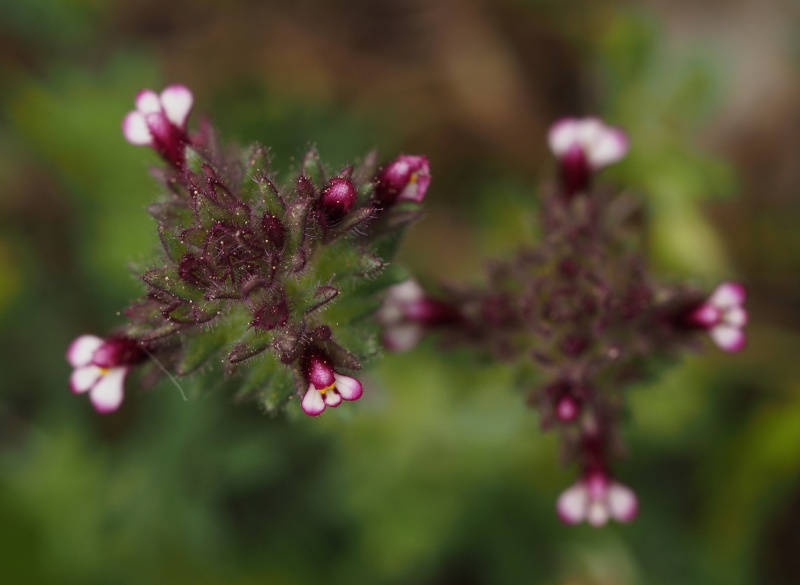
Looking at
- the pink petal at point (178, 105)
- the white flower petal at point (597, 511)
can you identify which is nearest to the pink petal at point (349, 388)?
the pink petal at point (178, 105)

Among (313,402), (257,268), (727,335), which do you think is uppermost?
(727,335)

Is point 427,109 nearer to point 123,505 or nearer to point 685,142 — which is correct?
point 685,142

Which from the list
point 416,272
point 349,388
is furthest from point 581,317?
point 416,272

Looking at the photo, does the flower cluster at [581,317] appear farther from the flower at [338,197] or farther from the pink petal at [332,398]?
the pink petal at [332,398]

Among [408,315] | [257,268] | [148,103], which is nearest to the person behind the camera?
[257,268]

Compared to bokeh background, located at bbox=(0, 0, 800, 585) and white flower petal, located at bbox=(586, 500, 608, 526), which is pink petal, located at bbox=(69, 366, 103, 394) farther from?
white flower petal, located at bbox=(586, 500, 608, 526)

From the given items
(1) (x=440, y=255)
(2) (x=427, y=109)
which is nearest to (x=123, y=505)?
(1) (x=440, y=255)

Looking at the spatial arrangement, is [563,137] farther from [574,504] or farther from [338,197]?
[574,504]
